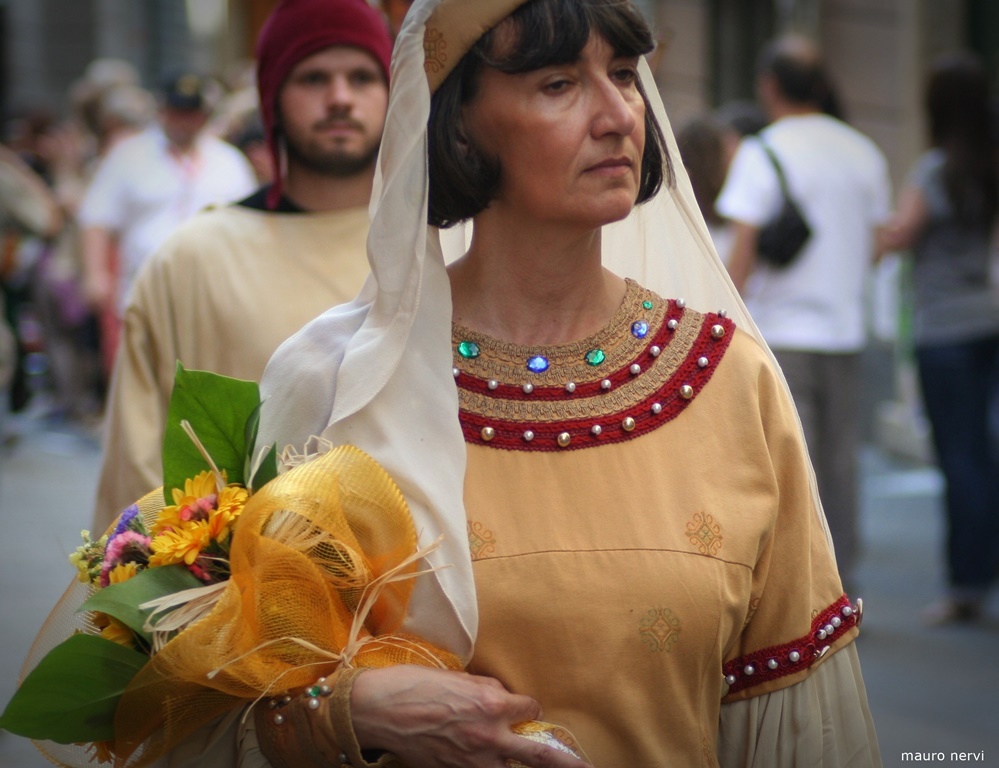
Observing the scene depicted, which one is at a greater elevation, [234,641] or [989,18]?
[989,18]

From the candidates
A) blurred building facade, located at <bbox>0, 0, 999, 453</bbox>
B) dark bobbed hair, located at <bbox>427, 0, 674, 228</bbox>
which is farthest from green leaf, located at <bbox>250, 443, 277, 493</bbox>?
blurred building facade, located at <bbox>0, 0, 999, 453</bbox>

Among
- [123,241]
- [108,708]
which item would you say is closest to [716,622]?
[108,708]

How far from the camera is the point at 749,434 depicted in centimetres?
244

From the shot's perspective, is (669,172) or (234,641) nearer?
(234,641)

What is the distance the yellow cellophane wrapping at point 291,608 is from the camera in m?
2.15

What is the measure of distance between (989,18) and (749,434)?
9.21 meters

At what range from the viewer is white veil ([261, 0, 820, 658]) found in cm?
228

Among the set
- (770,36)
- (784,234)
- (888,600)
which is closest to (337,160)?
(784,234)

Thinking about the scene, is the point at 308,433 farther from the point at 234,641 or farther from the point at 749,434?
the point at 749,434

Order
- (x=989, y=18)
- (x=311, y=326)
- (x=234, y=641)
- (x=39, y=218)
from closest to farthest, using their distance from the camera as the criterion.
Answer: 1. (x=234, y=641)
2. (x=311, y=326)
3. (x=39, y=218)
4. (x=989, y=18)

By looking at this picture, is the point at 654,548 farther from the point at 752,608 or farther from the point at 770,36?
the point at 770,36

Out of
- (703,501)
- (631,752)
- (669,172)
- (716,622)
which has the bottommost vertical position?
(631,752)

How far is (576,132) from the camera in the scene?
7.87ft

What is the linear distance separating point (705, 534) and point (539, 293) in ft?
1.62
